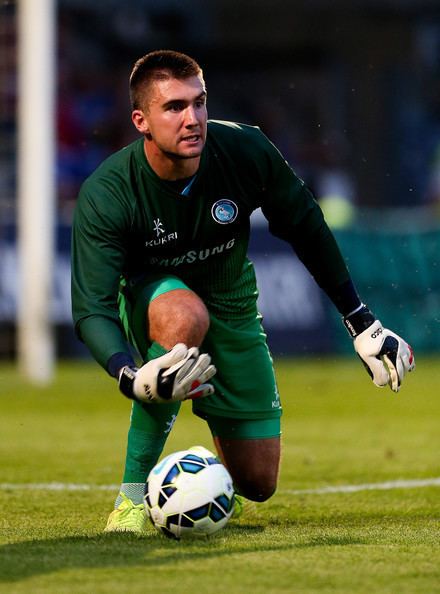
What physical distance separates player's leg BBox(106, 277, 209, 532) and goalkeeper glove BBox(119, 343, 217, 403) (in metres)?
0.44

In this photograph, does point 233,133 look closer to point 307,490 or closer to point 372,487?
point 307,490

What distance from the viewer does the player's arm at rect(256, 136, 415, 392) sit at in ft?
17.5

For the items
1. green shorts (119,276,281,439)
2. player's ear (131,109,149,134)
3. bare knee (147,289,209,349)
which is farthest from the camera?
green shorts (119,276,281,439)

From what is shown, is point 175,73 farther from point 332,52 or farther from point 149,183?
point 332,52

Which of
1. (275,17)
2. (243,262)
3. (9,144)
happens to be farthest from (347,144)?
(243,262)

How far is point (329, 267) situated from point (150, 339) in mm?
822

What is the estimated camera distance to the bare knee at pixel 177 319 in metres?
5.00

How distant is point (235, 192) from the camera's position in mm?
5371

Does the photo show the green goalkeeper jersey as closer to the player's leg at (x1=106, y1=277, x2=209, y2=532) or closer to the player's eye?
the player's leg at (x1=106, y1=277, x2=209, y2=532)

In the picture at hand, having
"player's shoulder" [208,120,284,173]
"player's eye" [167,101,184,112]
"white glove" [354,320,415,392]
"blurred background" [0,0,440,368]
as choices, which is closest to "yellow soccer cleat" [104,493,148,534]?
"white glove" [354,320,415,392]

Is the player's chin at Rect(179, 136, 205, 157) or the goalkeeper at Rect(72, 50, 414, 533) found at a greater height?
the player's chin at Rect(179, 136, 205, 157)

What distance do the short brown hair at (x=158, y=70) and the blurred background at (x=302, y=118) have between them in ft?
30.4

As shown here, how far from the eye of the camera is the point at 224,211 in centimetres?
533

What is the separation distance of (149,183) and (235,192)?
370 millimetres
